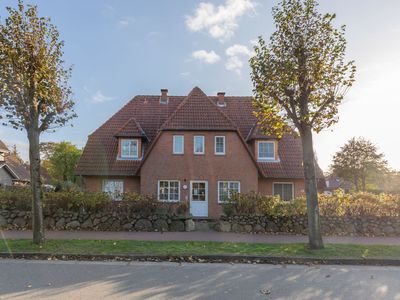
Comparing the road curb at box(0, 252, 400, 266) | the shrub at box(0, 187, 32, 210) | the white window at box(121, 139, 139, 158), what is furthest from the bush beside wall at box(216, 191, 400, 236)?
the white window at box(121, 139, 139, 158)

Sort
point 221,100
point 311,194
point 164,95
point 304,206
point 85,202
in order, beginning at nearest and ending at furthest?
point 311,194 < point 304,206 < point 85,202 < point 221,100 < point 164,95

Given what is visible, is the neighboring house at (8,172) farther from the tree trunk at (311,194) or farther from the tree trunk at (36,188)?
the tree trunk at (311,194)

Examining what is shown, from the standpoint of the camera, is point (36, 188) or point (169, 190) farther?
point (169, 190)

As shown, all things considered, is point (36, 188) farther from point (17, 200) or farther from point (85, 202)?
point (17, 200)

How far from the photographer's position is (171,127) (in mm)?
23109

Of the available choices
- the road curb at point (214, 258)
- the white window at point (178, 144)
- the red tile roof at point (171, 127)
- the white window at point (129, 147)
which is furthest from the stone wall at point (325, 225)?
the white window at point (129, 147)

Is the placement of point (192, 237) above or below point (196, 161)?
below

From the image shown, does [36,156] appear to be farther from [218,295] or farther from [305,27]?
[305,27]

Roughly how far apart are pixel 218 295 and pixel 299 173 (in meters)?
18.2

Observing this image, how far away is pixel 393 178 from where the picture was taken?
5703 centimetres

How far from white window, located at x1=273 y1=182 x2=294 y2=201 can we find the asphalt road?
14855 millimetres

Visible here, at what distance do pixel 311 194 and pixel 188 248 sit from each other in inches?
162

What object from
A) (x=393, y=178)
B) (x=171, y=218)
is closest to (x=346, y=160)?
(x=393, y=178)

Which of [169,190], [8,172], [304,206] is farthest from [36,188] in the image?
[8,172]
